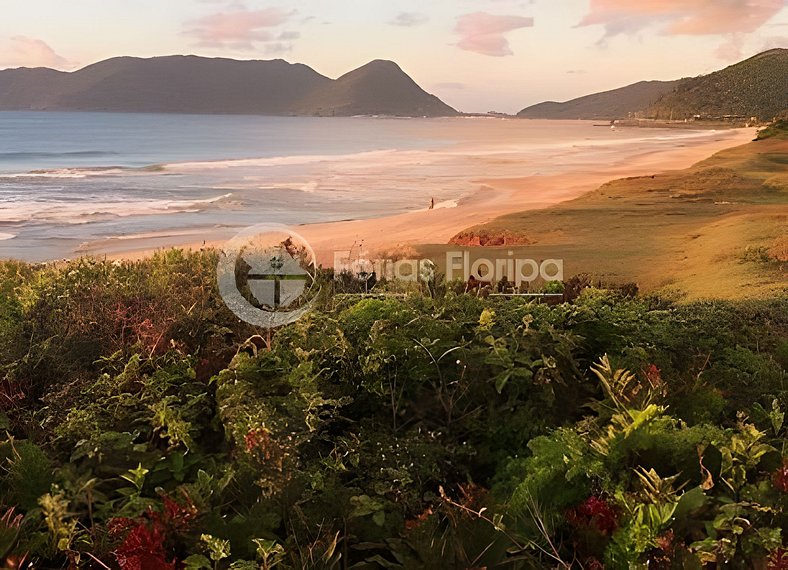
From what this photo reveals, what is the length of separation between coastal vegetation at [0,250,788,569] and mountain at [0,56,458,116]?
511 feet

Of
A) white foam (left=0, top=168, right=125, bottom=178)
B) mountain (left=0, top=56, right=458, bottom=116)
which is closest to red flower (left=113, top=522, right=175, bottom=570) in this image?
white foam (left=0, top=168, right=125, bottom=178)

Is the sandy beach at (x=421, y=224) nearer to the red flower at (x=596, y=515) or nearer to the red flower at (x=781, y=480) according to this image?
the red flower at (x=596, y=515)

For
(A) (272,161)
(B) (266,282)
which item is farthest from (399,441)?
(A) (272,161)

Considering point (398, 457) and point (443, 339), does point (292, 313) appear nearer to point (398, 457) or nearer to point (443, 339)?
point (443, 339)

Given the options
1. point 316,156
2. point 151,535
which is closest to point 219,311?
point 151,535

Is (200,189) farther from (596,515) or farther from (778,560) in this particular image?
(778,560)

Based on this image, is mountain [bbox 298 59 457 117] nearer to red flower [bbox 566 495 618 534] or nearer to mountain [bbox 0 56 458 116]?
mountain [bbox 0 56 458 116]

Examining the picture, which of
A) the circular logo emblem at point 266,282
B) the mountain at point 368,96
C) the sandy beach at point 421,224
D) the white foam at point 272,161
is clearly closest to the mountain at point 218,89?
the mountain at point 368,96

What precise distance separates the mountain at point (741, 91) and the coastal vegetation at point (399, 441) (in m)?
51.3

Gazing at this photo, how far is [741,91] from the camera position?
5728cm

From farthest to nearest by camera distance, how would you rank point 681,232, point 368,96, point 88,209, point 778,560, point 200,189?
point 368,96 → point 200,189 → point 88,209 → point 681,232 → point 778,560

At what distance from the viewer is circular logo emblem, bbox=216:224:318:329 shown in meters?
4.01

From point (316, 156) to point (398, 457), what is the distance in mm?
44735

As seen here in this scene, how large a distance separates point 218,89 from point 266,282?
172731 millimetres
